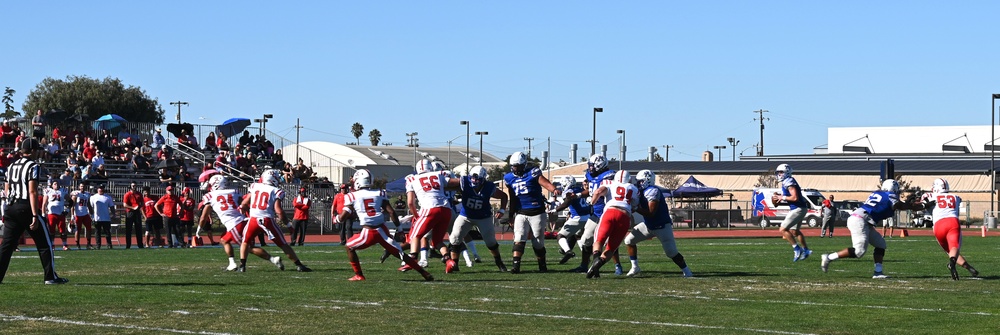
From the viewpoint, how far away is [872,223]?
59.8ft

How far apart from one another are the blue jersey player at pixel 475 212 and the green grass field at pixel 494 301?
54 cm

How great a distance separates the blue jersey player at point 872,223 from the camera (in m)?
18.0

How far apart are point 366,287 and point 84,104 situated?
79308 millimetres

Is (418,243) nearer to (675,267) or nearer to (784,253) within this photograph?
(675,267)

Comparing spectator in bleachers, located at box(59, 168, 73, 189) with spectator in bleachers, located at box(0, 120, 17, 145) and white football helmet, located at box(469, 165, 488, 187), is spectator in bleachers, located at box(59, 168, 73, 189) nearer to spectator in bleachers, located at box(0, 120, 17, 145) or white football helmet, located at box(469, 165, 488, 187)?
spectator in bleachers, located at box(0, 120, 17, 145)

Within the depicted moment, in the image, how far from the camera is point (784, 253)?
26906 millimetres

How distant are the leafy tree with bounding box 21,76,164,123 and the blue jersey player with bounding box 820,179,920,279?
78.0m

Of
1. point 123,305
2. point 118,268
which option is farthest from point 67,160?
point 123,305

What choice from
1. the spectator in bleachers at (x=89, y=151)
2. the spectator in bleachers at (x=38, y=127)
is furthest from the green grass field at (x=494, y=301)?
the spectator in bleachers at (x=38, y=127)

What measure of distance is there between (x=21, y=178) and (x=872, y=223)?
10.9 meters

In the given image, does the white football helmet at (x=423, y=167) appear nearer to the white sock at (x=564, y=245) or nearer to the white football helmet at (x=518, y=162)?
the white football helmet at (x=518, y=162)

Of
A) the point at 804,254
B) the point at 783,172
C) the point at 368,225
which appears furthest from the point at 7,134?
the point at 368,225

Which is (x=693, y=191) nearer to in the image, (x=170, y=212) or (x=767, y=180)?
Answer: (x=767, y=180)

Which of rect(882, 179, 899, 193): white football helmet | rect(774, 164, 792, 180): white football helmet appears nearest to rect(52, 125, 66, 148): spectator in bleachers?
rect(774, 164, 792, 180): white football helmet
